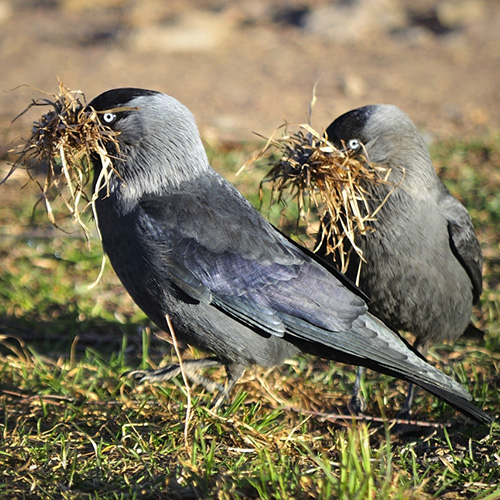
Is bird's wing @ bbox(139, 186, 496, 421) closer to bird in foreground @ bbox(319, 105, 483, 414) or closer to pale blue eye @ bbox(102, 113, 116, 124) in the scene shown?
bird in foreground @ bbox(319, 105, 483, 414)

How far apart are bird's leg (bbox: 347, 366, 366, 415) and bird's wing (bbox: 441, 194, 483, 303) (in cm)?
80

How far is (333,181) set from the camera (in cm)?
346

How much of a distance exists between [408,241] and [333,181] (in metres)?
0.50

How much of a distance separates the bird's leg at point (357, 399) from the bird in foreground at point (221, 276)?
457 mm

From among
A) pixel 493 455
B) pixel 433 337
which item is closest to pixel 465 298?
pixel 433 337

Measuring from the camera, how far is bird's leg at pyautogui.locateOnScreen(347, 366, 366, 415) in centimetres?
381

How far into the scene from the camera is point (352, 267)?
12.1 ft

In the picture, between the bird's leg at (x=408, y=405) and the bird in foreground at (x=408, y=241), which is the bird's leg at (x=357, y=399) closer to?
the bird in foreground at (x=408, y=241)

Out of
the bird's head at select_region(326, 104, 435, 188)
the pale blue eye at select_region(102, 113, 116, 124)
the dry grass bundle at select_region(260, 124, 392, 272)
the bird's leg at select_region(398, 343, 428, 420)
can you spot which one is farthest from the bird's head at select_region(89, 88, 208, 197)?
the bird's leg at select_region(398, 343, 428, 420)

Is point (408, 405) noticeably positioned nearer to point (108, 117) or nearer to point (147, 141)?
point (147, 141)

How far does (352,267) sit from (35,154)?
64.7 inches

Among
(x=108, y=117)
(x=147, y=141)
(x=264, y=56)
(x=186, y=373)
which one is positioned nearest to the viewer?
(x=108, y=117)

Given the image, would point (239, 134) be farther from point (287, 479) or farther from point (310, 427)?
point (287, 479)

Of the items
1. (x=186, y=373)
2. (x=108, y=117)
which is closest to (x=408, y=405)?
(x=186, y=373)
